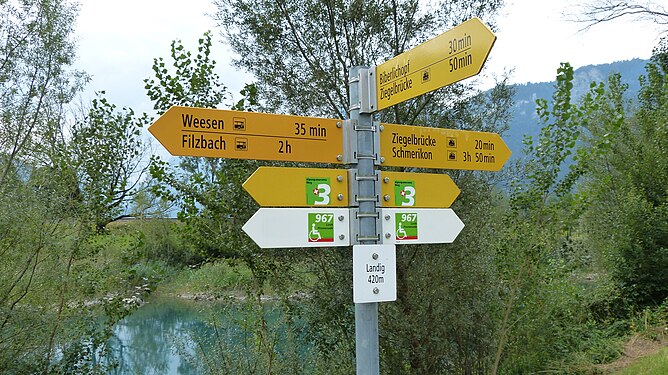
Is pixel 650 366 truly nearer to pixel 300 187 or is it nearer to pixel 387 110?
pixel 387 110

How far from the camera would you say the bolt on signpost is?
9.73 feet

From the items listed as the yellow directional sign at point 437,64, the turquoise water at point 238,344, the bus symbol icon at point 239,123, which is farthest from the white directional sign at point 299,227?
the turquoise water at point 238,344

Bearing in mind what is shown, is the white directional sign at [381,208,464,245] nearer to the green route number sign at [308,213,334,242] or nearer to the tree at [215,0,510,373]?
the green route number sign at [308,213,334,242]

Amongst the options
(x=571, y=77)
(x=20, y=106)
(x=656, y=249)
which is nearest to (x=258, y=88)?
(x=571, y=77)

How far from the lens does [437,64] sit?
9.89 feet

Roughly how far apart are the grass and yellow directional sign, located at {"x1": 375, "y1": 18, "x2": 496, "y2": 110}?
5.34 m

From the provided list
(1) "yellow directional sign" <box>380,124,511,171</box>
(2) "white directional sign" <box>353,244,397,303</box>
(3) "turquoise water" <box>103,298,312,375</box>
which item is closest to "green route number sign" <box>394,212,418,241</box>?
(2) "white directional sign" <box>353,244,397,303</box>

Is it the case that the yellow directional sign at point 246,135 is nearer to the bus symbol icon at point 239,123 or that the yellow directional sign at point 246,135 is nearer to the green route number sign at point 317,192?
the bus symbol icon at point 239,123

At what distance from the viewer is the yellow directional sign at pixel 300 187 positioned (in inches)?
121

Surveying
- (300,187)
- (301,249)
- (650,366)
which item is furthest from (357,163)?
(650,366)

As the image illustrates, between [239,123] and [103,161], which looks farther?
[103,161]

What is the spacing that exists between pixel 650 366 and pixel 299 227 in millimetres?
5986

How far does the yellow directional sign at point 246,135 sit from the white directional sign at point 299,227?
11.4 inches

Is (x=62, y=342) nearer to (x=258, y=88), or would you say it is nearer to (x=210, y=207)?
(x=210, y=207)
